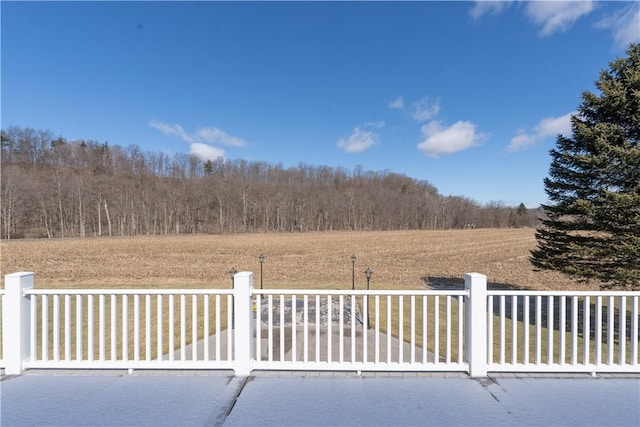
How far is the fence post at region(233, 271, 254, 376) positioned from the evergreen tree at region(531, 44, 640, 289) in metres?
7.19

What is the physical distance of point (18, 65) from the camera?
11.2m

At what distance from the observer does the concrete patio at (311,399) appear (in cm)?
206

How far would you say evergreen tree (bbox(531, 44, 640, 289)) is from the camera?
Result: 19.7 ft

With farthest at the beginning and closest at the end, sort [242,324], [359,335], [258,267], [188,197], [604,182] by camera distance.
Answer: [188,197]
[258,267]
[604,182]
[359,335]
[242,324]

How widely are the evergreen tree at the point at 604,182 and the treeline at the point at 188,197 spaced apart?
43213mm

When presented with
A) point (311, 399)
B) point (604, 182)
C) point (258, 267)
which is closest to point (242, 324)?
point (311, 399)

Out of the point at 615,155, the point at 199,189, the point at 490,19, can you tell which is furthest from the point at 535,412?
the point at 199,189

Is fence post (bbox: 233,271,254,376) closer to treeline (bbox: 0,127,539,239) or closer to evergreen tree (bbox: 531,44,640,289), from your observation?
evergreen tree (bbox: 531,44,640,289)

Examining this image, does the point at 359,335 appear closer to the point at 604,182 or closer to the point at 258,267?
the point at 604,182

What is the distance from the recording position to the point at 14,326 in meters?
2.71

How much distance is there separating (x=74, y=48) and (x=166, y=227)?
34.5 metres

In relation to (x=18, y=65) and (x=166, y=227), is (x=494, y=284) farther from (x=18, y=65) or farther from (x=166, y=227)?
(x=166, y=227)

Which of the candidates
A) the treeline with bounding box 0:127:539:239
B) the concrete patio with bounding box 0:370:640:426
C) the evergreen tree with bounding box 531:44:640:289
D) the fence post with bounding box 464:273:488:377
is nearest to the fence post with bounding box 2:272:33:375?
the concrete patio with bounding box 0:370:640:426

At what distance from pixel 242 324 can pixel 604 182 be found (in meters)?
7.99
